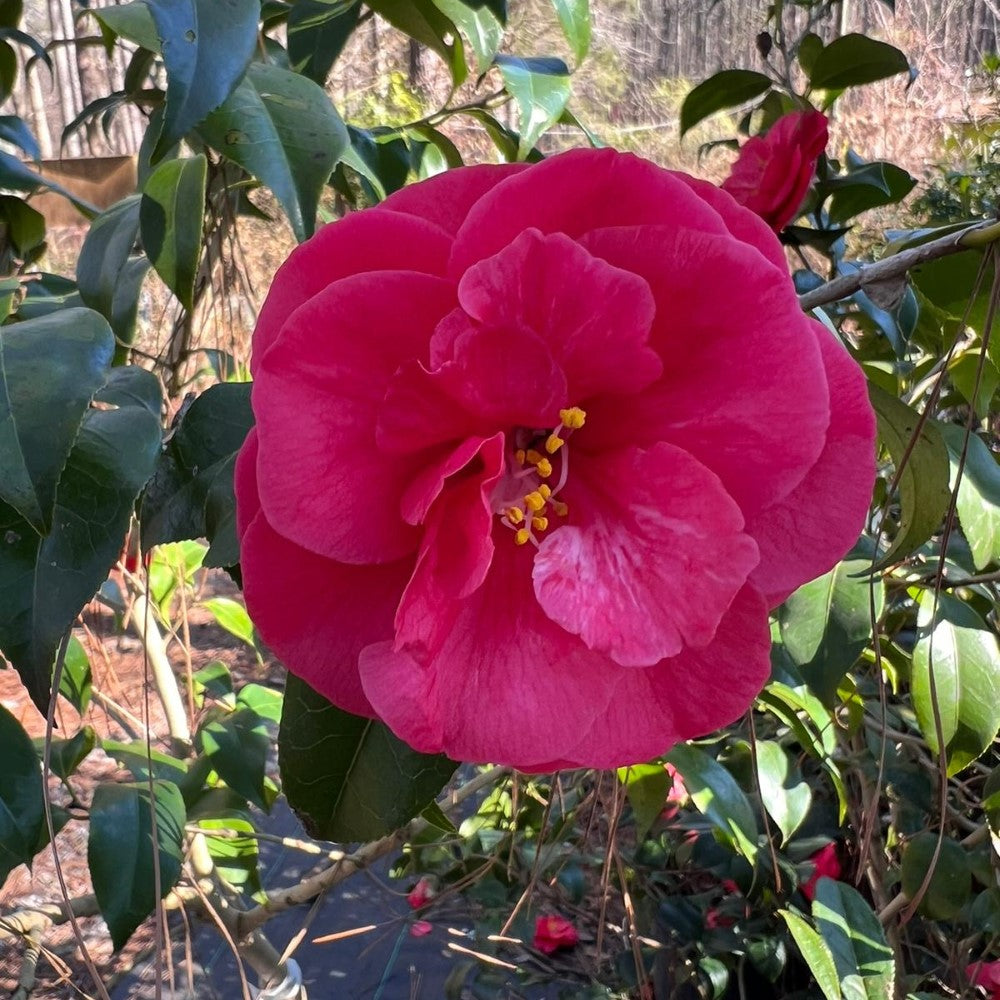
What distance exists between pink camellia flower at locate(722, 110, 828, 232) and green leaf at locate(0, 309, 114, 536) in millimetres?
356

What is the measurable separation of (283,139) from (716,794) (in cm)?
61

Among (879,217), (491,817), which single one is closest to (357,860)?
(491,817)

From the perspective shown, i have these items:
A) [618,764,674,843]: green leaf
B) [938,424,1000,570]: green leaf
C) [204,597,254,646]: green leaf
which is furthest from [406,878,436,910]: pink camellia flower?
[938,424,1000,570]: green leaf

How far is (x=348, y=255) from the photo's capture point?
309 millimetres

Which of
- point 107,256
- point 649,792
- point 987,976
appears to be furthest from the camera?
point 987,976

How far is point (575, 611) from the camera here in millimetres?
318

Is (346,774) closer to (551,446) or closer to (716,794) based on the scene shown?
(551,446)

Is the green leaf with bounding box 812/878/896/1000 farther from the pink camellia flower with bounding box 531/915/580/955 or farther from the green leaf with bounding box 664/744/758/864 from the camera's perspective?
the pink camellia flower with bounding box 531/915/580/955

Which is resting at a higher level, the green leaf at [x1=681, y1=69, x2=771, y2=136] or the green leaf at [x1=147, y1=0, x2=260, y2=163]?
the green leaf at [x1=147, y1=0, x2=260, y2=163]

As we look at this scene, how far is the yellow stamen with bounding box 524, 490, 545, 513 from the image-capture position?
1.14 ft

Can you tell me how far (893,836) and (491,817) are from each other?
1.85 ft

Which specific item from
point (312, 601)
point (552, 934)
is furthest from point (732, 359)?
point (552, 934)

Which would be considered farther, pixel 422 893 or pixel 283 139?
pixel 422 893

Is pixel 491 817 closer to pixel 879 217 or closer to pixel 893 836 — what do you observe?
pixel 893 836
